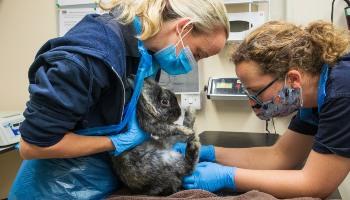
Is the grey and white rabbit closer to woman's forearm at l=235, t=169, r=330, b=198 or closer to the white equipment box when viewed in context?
woman's forearm at l=235, t=169, r=330, b=198

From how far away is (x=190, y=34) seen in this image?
1.08m

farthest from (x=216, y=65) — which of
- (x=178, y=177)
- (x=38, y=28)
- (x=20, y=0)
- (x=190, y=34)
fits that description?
(x=20, y=0)

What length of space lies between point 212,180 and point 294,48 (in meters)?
0.49

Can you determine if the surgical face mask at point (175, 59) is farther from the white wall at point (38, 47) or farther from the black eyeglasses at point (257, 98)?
the white wall at point (38, 47)

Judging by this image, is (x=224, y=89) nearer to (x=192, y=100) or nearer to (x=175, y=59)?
(x=192, y=100)

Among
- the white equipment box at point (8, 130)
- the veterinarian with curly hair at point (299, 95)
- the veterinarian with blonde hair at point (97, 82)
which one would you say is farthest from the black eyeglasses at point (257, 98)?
A: the white equipment box at point (8, 130)

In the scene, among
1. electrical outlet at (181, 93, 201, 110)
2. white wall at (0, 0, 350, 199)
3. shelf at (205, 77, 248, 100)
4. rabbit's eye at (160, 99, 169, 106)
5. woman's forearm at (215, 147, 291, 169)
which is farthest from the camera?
electrical outlet at (181, 93, 201, 110)

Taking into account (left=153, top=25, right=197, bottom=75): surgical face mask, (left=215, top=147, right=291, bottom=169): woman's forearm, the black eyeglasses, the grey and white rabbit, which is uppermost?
(left=153, top=25, right=197, bottom=75): surgical face mask

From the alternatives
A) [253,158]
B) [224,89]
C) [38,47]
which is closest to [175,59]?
[253,158]

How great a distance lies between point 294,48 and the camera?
1054 mm

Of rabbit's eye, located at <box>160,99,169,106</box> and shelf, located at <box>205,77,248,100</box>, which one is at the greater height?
rabbit's eye, located at <box>160,99,169,106</box>

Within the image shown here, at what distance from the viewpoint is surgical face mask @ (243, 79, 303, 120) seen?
1.10m

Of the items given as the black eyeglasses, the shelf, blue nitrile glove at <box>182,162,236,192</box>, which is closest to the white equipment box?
the shelf

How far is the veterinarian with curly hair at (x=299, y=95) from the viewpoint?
947 mm
